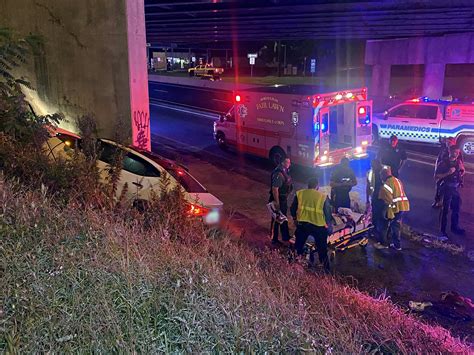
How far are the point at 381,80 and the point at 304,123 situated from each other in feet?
70.7

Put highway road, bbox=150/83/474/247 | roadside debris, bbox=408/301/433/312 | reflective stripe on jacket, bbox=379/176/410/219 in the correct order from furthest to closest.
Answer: highway road, bbox=150/83/474/247 → reflective stripe on jacket, bbox=379/176/410/219 → roadside debris, bbox=408/301/433/312

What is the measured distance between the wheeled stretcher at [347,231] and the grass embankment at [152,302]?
118 inches

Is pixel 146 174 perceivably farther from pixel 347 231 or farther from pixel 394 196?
pixel 394 196

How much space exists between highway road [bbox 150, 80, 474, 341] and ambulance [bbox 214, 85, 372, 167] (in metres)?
0.66

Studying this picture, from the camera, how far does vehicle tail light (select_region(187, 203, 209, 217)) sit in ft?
22.0

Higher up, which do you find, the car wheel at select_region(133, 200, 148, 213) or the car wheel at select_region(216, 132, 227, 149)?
the car wheel at select_region(133, 200, 148, 213)

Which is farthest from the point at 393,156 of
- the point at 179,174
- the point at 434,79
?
the point at 434,79

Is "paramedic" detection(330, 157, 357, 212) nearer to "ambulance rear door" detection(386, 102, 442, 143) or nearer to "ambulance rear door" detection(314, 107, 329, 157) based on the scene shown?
"ambulance rear door" detection(314, 107, 329, 157)

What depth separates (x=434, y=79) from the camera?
28328mm

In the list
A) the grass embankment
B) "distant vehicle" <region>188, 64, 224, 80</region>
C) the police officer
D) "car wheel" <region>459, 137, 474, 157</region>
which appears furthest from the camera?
"distant vehicle" <region>188, 64, 224, 80</region>

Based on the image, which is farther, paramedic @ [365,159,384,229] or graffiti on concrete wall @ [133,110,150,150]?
graffiti on concrete wall @ [133,110,150,150]

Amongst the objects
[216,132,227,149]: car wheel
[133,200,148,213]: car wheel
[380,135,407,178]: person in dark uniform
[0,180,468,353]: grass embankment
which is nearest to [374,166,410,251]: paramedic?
[380,135,407,178]: person in dark uniform

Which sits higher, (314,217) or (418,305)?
(314,217)

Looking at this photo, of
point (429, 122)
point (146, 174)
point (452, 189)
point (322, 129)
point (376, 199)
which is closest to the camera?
point (376, 199)
